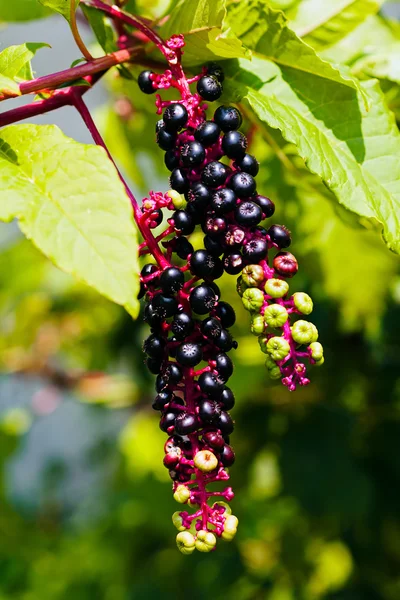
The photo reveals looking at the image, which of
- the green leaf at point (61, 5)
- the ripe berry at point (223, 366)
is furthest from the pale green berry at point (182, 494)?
the green leaf at point (61, 5)

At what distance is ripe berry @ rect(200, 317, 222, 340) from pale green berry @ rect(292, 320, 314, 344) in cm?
10

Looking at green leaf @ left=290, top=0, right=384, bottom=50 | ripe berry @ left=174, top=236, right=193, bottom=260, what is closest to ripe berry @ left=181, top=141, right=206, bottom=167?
ripe berry @ left=174, top=236, right=193, bottom=260

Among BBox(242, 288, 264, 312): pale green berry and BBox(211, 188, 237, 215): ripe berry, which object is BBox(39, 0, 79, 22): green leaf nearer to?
BBox(211, 188, 237, 215): ripe berry

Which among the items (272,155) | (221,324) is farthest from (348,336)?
(221,324)

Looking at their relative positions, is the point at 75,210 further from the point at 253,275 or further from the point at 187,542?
the point at 187,542

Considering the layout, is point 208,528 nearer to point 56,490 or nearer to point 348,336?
point 348,336

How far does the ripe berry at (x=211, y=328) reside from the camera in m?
0.92

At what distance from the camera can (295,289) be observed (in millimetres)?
2068

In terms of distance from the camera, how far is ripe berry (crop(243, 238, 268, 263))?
35.6 inches

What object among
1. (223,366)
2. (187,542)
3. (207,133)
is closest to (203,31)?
(207,133)

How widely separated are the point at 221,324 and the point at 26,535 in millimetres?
2717

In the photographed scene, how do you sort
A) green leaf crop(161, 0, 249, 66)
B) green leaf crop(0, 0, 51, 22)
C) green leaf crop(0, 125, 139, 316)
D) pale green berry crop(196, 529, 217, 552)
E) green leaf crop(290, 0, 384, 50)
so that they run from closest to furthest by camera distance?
green leaf crop(0, 125, 139, 316) → pale green berry crop(196, 529, 217, 552) → green leaf crop(161, 0, 249, 66) → green leaf crop(290, 0, 384, 50) → green leaf crop(0, 0, 51, 22)

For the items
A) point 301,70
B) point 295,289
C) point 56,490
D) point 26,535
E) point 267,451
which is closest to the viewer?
point 301,70

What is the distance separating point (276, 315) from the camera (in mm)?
887
